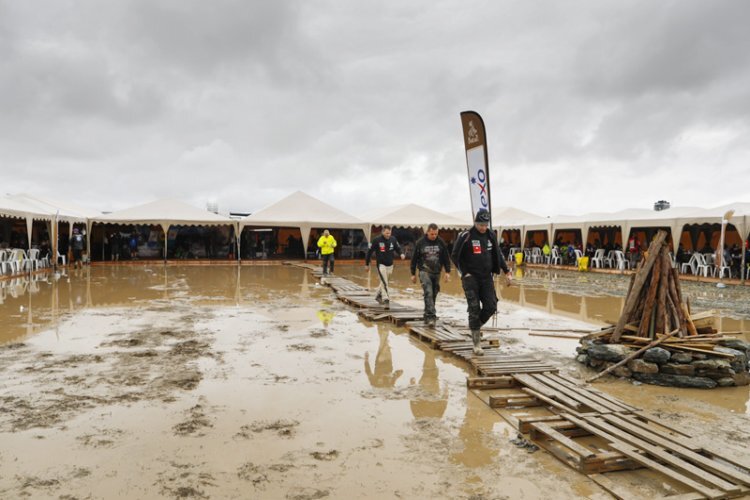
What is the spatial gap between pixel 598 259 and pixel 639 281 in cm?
1796

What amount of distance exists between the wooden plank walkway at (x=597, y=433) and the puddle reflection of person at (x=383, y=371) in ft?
2.82

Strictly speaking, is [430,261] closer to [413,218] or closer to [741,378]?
[741,378]

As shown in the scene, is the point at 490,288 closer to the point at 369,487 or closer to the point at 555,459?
the point at 555,459

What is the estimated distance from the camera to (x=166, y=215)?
947 inches

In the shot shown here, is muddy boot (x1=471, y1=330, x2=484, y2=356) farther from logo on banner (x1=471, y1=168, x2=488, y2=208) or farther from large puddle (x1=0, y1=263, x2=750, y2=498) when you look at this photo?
logo on banner (x1=471, y1=168, x2=488, y2=208)

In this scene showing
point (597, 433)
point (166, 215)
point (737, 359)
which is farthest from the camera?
point (166, 215)

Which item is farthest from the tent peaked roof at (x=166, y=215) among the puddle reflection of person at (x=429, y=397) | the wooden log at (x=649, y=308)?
the wooden log at (x=649, y=308)

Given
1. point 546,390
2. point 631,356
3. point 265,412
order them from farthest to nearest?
point 631,356 < point 546,390 < point 265,412

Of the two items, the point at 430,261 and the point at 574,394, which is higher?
the point at 430,261

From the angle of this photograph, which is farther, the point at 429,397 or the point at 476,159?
the point at 476,159

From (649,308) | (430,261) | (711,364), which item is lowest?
(711,364)

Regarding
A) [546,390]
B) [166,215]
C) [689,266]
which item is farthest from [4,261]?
[689,266]

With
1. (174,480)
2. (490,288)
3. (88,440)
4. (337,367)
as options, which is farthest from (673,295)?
(88,440)

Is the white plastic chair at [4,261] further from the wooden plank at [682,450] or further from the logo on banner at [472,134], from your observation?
the wooden plank at [682,450]
